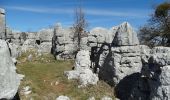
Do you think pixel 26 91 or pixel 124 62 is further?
pixel 124 62

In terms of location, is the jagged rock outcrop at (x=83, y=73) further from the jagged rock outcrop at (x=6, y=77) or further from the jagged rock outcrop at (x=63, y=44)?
the jagged rock outcrop at (x=6, y=77)

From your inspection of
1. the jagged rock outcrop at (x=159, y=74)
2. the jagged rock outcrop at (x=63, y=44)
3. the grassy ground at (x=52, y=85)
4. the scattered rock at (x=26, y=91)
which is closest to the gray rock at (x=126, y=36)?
the grassy ground at (x=52, y=85)

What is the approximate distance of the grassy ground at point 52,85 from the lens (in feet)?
112

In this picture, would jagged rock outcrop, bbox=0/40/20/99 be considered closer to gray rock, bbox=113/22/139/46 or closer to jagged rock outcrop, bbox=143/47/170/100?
jagged rock outcrop, bbox=143/47/170/100

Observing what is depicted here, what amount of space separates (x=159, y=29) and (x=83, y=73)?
3127 cm

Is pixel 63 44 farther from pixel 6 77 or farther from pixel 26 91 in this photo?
pixel 6 77

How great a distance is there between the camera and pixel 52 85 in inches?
1438

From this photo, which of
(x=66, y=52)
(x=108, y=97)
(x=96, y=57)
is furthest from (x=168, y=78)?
(x=66, y=52)

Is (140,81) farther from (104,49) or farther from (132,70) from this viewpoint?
(104,49)

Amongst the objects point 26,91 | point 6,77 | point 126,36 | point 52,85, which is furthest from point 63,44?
point 6,77

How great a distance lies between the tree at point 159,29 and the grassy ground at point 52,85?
81.5ft

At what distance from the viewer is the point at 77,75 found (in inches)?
1469

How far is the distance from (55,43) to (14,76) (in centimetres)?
2424

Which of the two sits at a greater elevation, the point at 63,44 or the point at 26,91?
the point at 63,44
